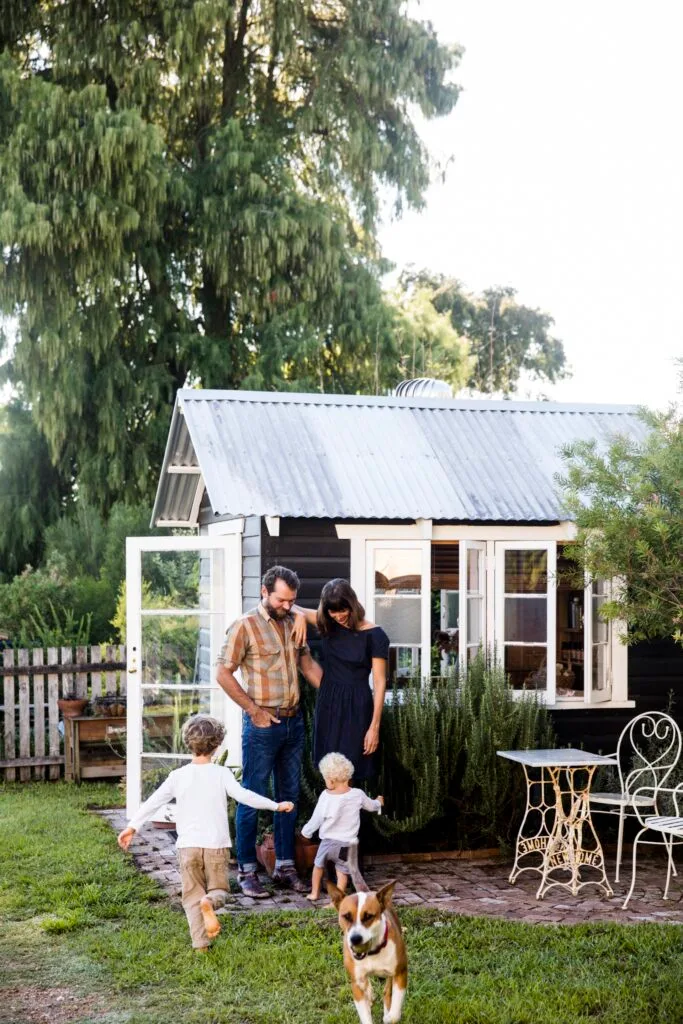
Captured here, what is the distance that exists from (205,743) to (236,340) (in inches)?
472

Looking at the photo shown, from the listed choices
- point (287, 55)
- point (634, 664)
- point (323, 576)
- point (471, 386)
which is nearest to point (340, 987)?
point (323, 576)

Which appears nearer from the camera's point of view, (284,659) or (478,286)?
(284,659)

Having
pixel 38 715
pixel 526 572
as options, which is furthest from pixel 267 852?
pixel 38 715

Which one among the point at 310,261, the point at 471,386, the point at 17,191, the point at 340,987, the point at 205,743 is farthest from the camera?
the point at 471,386

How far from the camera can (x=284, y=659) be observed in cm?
677

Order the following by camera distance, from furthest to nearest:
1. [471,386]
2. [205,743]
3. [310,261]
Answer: [471,386] < [310,261] < [205,743]

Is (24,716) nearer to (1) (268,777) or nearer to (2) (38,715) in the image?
(2) (38,715)

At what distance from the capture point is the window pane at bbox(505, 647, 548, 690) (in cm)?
825

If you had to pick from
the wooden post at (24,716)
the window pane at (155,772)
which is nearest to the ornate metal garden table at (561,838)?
the window pane at (155,772)

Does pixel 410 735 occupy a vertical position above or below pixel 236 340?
below

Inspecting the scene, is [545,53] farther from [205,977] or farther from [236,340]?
[205,977]

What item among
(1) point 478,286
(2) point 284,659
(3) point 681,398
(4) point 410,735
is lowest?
(4) point 410,735

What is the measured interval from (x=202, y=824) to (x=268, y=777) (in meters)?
1.28

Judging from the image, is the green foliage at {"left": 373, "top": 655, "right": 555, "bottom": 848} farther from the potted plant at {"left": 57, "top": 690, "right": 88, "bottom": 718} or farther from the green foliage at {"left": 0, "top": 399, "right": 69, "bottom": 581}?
the green foliage at {"left": 0, "top": 399, "right": 69, "bottom": 581}
